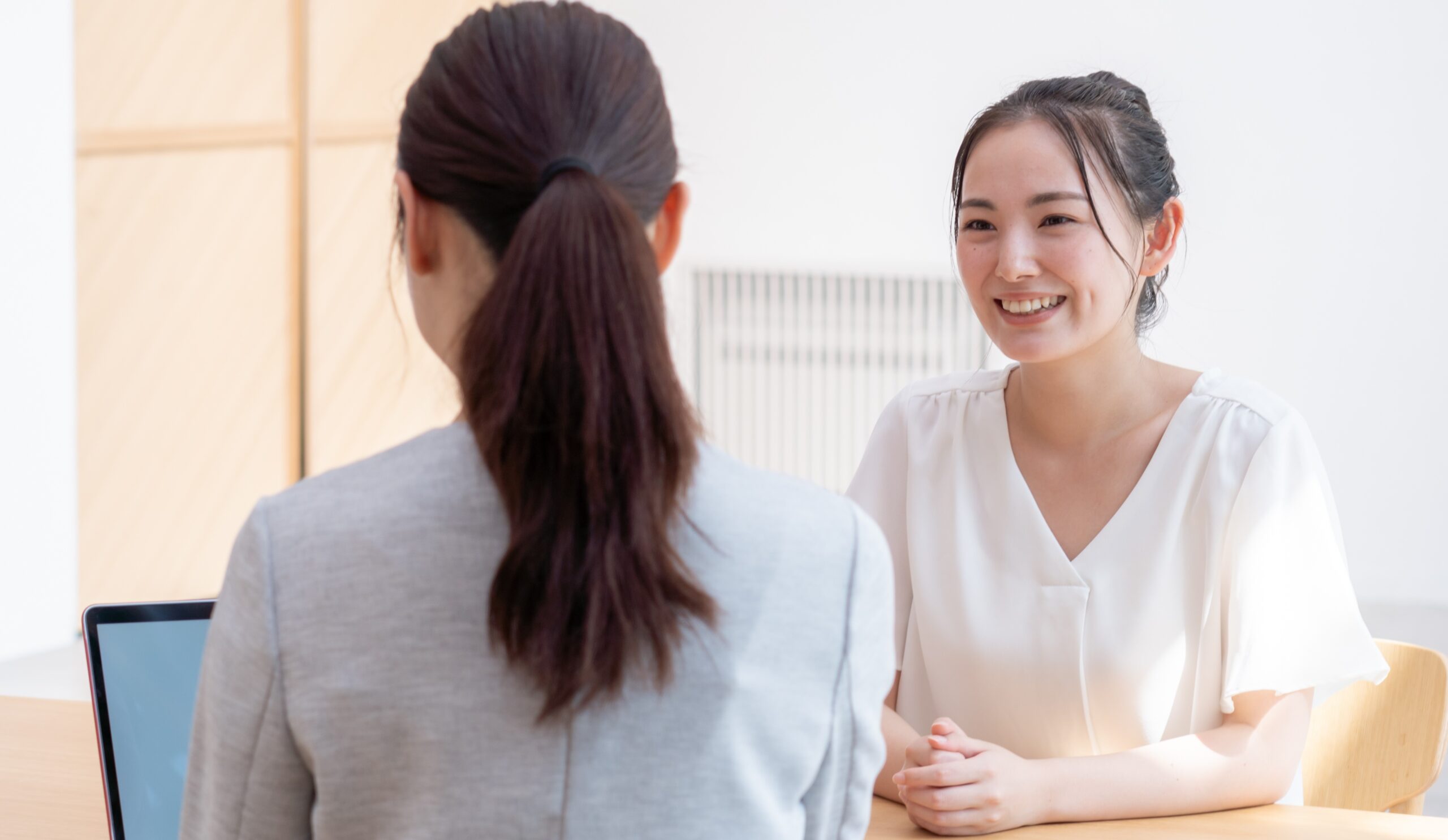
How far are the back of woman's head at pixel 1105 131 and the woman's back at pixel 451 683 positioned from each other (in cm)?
89

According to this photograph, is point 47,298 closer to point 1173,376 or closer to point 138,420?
point 138,420

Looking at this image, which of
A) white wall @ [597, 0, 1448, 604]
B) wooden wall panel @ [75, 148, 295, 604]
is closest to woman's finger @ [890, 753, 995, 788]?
white wall @ [597, 0, 1448, 604]

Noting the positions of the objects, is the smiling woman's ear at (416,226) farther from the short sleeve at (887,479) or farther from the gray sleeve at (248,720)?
the short sleeve at (887,479)

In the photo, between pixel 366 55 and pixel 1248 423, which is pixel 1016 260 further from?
pixel 366 55

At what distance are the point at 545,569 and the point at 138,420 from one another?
407cm

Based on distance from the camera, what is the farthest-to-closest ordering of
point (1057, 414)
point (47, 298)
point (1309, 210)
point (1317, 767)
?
point (1309, 210) < point (47, 298) < point (1317, 767) < point (1057, 414)

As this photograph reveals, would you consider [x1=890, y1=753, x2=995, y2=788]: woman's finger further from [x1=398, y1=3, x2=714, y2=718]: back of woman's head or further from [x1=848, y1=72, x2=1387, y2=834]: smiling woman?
[x1=398, y1=3, x2=714, y2=718]: back of woman's head

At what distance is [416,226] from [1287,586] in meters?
1.05

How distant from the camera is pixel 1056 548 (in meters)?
1.46

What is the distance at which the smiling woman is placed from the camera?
133 cm

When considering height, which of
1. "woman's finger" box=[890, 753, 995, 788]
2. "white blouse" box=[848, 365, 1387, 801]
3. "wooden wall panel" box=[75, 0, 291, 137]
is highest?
"wooden wall panel" box=[75, 0, 291, 137]

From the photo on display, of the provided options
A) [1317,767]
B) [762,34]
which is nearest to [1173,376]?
[1317,767]

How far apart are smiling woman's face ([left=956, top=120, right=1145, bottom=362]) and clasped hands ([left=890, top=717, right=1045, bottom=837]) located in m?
0.47

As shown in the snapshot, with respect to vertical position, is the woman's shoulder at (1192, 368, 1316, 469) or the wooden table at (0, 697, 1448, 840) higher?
the woman's shoulder at (1192, 368, 1316, 469)
